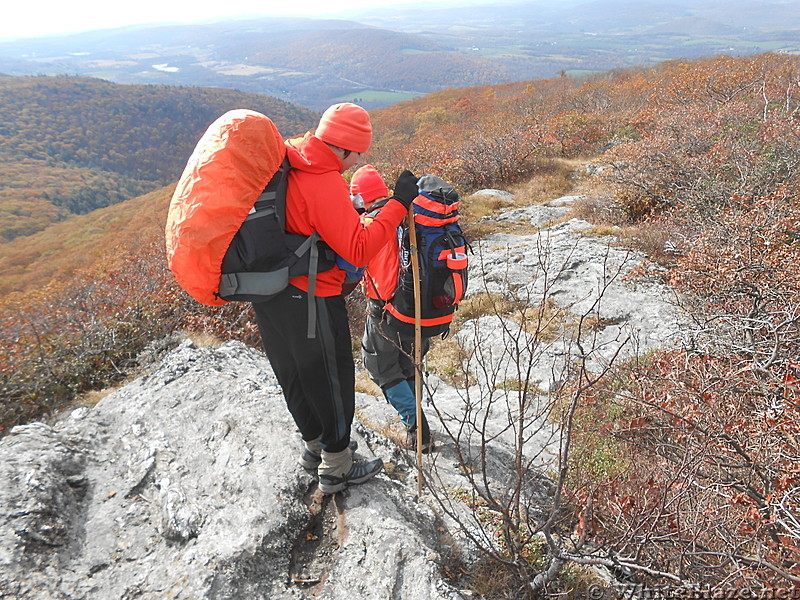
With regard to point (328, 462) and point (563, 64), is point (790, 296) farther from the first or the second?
point (563, 64)

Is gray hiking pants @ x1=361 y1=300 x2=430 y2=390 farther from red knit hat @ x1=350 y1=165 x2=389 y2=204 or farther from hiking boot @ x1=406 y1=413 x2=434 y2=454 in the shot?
red knit hat @ x1=350 y1=165 x2=389 y2=204

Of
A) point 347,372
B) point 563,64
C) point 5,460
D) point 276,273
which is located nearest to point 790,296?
point 347,372

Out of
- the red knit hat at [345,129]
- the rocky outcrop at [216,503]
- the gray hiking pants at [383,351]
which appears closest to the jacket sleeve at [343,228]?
the red knit hat at [345,129]

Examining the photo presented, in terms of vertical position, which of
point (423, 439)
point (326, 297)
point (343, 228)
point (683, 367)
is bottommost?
point (423, 439)

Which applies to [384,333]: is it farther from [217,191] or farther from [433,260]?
[217,191]

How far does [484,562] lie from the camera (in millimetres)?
2268

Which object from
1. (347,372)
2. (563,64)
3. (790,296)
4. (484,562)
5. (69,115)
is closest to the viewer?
(484,562)

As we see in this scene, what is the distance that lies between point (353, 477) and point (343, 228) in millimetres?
1541

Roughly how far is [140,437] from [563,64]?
7002 inches

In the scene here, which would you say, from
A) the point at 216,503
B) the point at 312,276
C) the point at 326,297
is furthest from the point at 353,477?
the point at 312,276

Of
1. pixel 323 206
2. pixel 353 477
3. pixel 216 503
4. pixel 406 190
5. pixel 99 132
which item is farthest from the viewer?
pixel 99 132

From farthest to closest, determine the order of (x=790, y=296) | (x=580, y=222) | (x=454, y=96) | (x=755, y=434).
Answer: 1. (x=454, y=96)
2. (x=580, y=222)
3. (x=790, y=296)
4. (x=755, y=434)

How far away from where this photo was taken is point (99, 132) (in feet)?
334

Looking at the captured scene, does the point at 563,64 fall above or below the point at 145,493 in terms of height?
above
